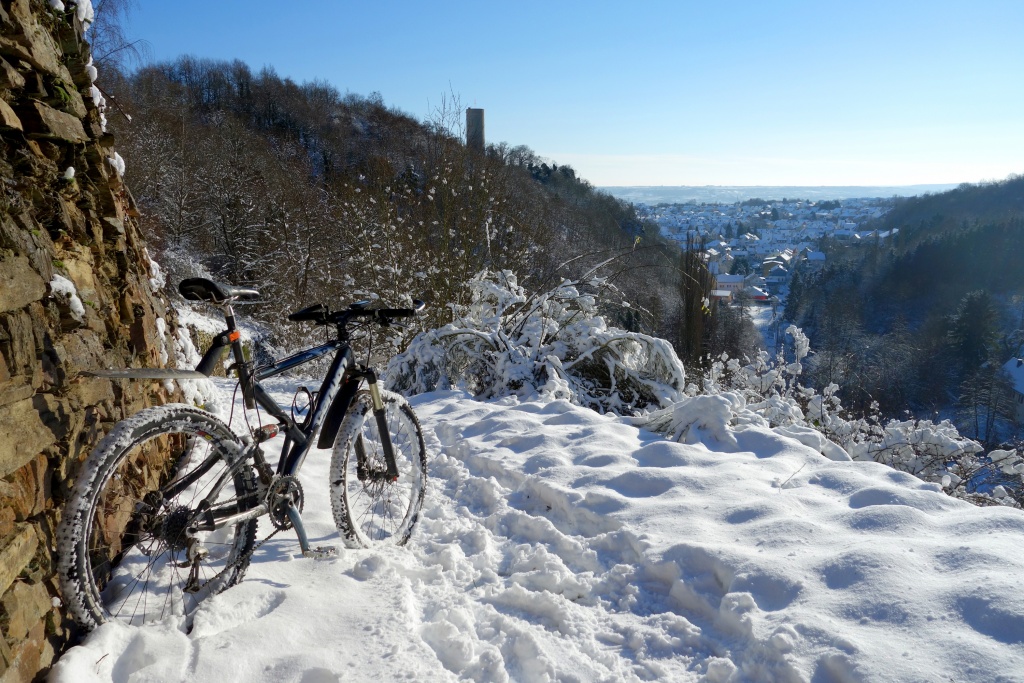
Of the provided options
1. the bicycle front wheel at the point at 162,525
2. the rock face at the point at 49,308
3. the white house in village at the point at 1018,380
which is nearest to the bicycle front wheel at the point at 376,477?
the bicycle front wheel at the point at 162,525

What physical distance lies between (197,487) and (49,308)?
663 mm

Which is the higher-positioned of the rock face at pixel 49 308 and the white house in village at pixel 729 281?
the rock face at pixel 49 308

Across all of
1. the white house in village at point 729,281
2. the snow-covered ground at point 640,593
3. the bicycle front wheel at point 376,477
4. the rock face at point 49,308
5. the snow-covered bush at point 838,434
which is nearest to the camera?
the rock face at point 49,308

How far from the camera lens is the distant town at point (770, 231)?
7450 cm

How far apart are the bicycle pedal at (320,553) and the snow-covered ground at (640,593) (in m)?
0.06

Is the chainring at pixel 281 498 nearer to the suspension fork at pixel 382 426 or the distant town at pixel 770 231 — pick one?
the suspension fork at pixel 382 426

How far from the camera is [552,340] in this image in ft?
21.9

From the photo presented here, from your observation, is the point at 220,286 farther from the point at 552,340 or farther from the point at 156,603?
the point at 552,340

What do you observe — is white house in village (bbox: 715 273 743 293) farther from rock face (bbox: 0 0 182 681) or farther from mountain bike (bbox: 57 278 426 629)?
rock face (bbox: 0 0 182 681)

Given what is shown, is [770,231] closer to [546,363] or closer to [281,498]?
[546,363]

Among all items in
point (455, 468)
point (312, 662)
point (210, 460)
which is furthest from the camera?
point (455, 468)

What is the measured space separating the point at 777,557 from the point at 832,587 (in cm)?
23

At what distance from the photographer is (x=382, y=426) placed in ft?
8.29

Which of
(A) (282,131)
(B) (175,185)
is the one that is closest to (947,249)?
(A) (282,131)
